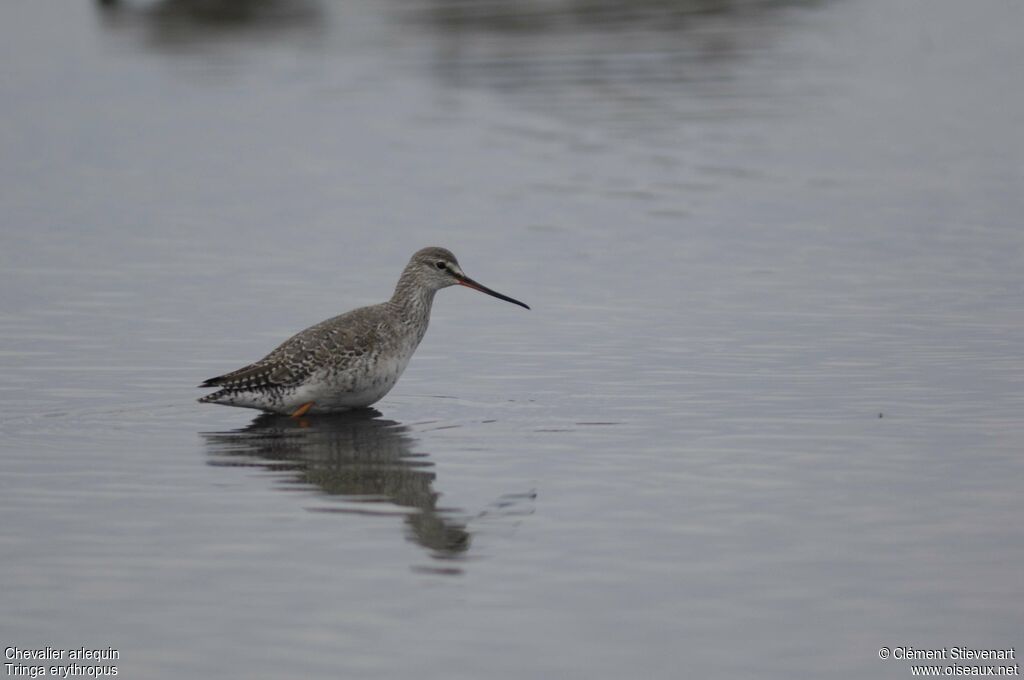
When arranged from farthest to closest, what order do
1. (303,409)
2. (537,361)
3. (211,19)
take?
(211,19), (537,361), (303,409)

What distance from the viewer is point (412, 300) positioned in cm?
1559

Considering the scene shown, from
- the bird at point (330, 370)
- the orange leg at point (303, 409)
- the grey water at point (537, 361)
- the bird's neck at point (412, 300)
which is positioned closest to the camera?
the grey water at point (537, 361)

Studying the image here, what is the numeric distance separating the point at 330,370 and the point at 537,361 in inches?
101

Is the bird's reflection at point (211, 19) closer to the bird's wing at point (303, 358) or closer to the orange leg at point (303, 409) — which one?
the bird's wing at point (303, 358)

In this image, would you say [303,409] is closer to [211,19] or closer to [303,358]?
[303,358]

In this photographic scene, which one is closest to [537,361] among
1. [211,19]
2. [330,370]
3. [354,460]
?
[330,370]

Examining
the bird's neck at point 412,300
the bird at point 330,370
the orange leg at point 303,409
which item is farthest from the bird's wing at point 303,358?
the bird's neck at point 412,300

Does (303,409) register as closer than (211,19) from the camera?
Yes

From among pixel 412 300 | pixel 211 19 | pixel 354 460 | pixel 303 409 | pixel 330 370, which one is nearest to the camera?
pixel 354 460

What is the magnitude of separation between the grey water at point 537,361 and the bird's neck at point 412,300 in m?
0.66

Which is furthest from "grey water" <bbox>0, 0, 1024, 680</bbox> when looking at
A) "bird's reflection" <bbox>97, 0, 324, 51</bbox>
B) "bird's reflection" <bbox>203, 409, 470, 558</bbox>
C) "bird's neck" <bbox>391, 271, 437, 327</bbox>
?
"bird's reflection" <bbox>97, 0, 324, 51</bbox>

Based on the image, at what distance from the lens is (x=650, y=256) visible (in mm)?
21828

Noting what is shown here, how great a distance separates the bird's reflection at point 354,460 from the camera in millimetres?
11523

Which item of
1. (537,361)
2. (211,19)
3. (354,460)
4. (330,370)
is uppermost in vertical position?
(211,19)
